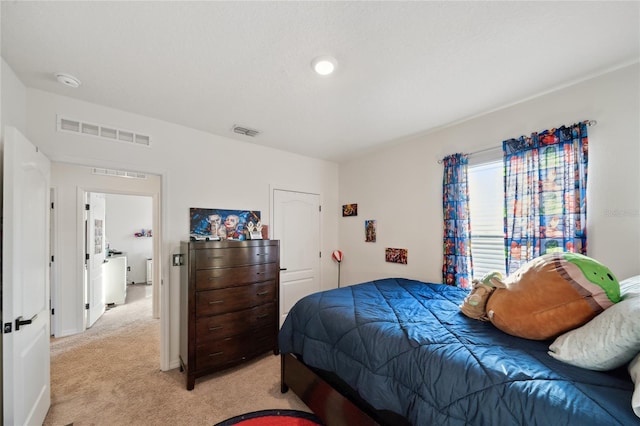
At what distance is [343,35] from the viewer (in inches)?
60.2

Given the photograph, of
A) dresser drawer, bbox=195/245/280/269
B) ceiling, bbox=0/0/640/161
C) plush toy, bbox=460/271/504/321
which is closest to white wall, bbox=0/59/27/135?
ceiling, bbox=0/0/640/161

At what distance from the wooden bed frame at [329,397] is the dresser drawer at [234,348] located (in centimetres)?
56

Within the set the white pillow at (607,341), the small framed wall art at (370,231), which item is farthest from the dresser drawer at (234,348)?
the white pillow at (607,341)

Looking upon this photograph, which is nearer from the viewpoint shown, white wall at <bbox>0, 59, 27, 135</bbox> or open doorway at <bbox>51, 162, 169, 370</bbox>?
white wall at <bbox>0, 59, 27, 135</bbox>

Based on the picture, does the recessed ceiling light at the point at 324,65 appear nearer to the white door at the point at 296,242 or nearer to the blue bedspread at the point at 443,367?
the blue bedspread at the point at 443,367

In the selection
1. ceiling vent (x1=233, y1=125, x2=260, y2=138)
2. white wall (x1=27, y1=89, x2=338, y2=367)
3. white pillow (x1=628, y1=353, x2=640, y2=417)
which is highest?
ceiling vent (x1=233, y1=125, x2=260, y2=138)

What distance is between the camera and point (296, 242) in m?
3.83

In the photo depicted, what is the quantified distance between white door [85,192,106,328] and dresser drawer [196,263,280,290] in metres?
2.66

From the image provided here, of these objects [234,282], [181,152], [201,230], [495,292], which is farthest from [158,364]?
[495,292]

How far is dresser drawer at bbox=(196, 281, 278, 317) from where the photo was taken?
244 cm

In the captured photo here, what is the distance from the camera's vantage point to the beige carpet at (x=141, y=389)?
79.6 inches

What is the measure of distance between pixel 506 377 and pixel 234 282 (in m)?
2.23

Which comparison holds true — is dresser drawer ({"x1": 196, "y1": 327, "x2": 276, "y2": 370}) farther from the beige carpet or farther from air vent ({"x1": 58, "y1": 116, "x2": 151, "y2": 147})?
air vent ({"x1": 58, "y1": 116, "x2": 151, "y2": 147})

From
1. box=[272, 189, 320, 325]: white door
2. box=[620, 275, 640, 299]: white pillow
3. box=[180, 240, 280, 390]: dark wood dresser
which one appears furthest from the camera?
box=[272, 189, 320, 325]: white door
